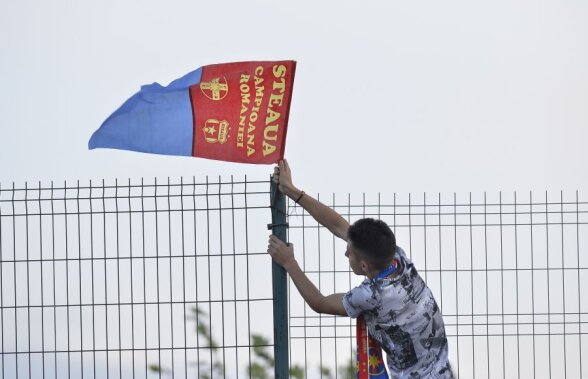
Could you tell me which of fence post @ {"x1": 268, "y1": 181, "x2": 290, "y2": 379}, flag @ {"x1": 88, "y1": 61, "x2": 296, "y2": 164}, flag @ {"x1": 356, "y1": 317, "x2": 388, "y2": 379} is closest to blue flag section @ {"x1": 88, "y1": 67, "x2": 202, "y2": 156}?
flag @ {"x1": 88, "y1": 61, "x2": 296, "y2": 164}

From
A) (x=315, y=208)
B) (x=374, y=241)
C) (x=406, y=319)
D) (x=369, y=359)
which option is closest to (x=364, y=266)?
(x=374, y=241)

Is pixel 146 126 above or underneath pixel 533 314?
above

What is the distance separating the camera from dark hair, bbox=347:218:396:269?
5.23 m

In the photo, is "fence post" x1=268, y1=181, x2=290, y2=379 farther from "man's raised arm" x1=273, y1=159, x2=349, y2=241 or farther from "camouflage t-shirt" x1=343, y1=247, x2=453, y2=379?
"camouflage t-shirt" x1=343, y1=247, x2=453, y2=379

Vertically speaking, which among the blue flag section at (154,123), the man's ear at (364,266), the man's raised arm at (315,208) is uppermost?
the blue flag section at (154,123)

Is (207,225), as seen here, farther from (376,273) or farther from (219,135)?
(376,273)

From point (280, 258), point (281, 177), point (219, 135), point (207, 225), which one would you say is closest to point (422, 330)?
point (280, 258)

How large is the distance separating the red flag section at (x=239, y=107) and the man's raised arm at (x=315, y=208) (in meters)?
0.26

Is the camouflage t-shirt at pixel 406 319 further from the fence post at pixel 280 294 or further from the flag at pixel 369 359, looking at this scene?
the fence post at pixel 280 294

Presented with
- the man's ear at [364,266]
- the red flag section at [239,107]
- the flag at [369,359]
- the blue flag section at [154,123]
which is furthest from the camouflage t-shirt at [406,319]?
the blue flag section at [154,123]

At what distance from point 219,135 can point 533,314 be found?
3510 millimetres

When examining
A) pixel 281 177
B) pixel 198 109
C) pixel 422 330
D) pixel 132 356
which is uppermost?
pixel 198 109

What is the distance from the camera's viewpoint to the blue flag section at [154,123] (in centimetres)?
681

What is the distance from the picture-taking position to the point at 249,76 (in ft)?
22.4
